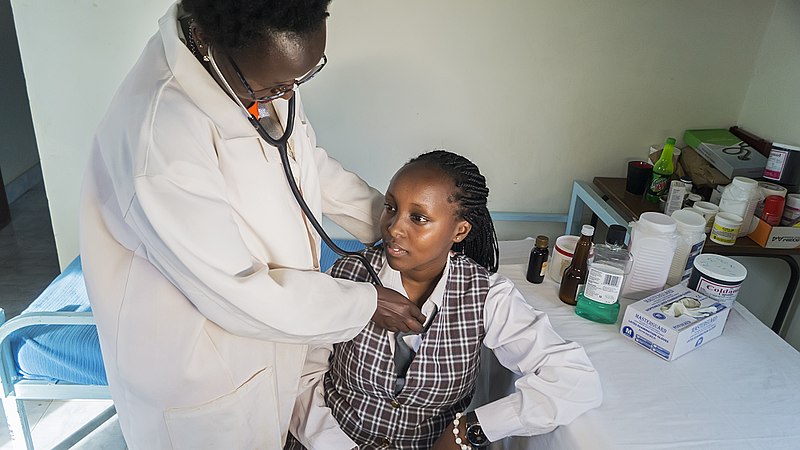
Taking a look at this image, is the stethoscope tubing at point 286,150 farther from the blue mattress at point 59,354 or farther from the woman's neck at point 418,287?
the blue mattress at point 59,354

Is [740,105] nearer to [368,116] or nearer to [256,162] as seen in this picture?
[368,116]

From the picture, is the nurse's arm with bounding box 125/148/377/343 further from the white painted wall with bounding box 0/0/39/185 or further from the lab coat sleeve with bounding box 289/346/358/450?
the white painted wall with bounding box 0/0/39/185

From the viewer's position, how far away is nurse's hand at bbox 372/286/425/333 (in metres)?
1.11

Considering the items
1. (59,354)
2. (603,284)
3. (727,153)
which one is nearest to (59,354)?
(59,354)

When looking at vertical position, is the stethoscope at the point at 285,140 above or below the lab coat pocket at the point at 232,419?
above

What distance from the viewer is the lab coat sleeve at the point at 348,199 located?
4.23 feet

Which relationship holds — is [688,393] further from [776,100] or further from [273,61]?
[776,100]

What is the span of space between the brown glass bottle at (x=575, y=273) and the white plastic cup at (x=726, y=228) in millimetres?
556

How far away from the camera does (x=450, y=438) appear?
112 cm

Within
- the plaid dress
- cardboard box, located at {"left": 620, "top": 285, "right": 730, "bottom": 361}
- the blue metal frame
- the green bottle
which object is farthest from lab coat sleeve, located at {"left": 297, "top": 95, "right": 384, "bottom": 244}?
the green bottle

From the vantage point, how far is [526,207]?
93.8 inches

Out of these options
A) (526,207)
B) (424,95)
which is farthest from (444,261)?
(526,207)

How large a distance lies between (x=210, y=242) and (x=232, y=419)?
0.37m

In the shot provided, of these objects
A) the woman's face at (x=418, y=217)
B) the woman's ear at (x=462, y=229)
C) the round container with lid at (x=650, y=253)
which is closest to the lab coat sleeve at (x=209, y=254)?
the woman's face at (x=418, y=217)
